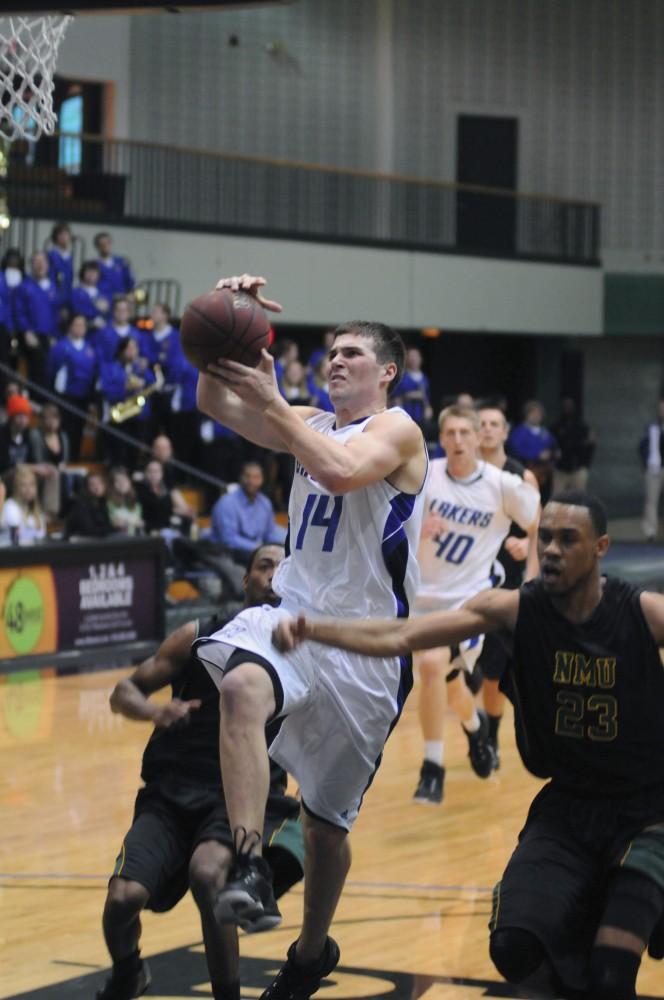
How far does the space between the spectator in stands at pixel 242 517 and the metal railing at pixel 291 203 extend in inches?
213

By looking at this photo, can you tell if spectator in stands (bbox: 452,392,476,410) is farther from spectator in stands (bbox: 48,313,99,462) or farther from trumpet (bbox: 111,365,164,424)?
spectator in stands (bbox: 48,313,99,462)

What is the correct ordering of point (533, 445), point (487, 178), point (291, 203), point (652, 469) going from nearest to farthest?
point (533, 445) → point (652, 469) → point (291, 203) → point (487, 178)

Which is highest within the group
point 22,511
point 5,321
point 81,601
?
point 5,321

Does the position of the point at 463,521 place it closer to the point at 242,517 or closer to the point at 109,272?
the point at 242,517

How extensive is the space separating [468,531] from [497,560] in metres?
0.80

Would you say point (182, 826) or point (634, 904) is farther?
point (182, 826)

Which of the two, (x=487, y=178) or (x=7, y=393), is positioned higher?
(x=487, y=178)

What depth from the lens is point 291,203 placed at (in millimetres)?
22844

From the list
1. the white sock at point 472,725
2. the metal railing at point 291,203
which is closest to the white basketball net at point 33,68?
the white sock at point 472,725

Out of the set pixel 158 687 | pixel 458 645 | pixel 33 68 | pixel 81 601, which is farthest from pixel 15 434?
pixel 158 687

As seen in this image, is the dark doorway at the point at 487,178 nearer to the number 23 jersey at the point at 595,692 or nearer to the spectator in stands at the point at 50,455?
the spectator in stands at the point at 50,455

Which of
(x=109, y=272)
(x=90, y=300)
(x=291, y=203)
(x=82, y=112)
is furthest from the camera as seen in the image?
(x=291, y=203)

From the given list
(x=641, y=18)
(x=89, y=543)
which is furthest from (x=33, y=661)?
(x=641, y=18)

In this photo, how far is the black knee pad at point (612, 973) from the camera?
13.5ft
